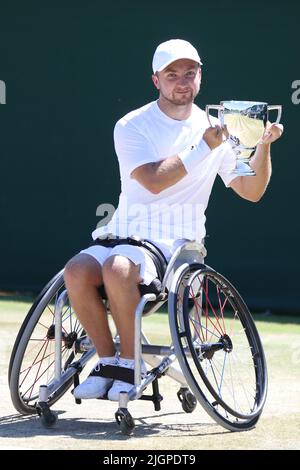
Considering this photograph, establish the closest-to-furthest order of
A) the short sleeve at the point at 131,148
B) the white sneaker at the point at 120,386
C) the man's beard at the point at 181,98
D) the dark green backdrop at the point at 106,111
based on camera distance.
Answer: the white sneaker at the point at 120,386
the short sleeve at the point at 131,148
the man's beard at the point at 181,98
the dark green backdrop at the point at 106,111

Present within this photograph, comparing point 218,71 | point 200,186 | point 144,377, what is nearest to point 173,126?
point 200,186

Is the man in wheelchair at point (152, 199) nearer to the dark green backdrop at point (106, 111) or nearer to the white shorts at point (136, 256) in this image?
the white shorts at point (136, 256)

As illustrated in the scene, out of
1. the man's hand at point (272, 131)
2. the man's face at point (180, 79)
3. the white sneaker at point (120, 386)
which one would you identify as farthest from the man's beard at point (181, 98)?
the white sneaker at point (120, 386)

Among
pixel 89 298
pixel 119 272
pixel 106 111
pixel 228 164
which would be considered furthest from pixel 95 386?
pixel 106 111

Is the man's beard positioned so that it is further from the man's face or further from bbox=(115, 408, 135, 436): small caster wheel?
bbox=(115, 408, 135, 436): small caster wheel

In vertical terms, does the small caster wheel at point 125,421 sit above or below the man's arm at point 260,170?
below

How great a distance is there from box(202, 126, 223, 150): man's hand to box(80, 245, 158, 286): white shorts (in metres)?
0.43

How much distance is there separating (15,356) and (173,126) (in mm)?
983

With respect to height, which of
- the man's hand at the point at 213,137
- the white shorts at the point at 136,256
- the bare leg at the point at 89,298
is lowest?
the bare leg at the point at 89,298

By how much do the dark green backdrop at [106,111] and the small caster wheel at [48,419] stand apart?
366cm

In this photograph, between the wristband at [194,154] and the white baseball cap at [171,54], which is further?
the white baseball cap at [171,54]

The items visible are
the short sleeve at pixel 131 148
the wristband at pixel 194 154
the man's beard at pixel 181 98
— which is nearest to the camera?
the wristband at pixel 194 154

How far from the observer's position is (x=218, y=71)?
300 inches

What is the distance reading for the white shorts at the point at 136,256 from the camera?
4.13m
